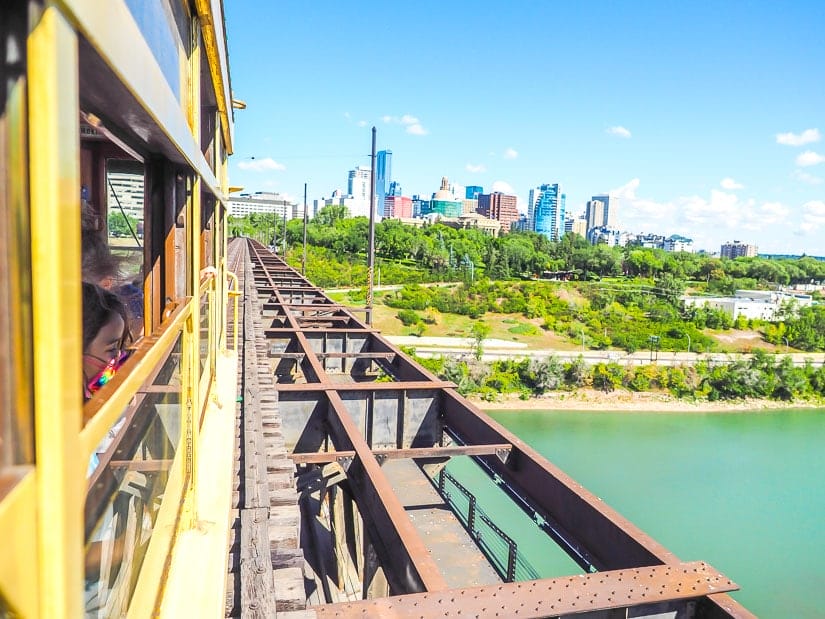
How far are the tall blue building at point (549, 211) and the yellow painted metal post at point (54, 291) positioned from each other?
572 ft

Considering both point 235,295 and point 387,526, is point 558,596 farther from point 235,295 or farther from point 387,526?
point 235,295

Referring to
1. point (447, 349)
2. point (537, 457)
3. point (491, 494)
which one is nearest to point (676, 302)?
point (447, 349)

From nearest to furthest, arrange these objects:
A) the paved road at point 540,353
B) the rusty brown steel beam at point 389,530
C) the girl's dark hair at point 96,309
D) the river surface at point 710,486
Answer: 1. the girl's dark hair at point 96,309
2. the rusty brown steel beam at point 389,530
3. the river surface at point 710,486
4. the paved road at point 540,353

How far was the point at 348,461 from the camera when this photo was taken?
3.66m

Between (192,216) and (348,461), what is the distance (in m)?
1.88

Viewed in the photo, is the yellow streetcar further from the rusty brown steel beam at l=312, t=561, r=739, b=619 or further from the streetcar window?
the rusty brown steel beam at l=312, t=561, r=739, b=619

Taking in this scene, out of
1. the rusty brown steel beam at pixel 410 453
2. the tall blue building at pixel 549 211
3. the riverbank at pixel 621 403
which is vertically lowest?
the riverbank at pixel 621 403

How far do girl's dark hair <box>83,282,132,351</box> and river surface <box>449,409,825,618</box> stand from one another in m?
16.1

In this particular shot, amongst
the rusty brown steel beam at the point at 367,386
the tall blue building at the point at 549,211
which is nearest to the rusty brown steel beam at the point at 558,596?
the rusty brown steel beam at the point at 367,386

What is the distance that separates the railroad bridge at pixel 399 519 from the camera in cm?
225

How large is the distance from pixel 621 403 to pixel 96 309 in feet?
121

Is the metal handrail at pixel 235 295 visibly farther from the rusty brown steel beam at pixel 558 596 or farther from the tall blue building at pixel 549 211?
the tall blue building at pixel 549 211

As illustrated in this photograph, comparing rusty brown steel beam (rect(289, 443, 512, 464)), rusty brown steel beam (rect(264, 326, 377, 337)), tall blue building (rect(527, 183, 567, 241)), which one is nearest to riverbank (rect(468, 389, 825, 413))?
rusty brown steel beam (rect(264, 326, 377, 337))

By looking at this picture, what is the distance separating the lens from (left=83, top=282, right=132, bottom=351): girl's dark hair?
1.23 metres
